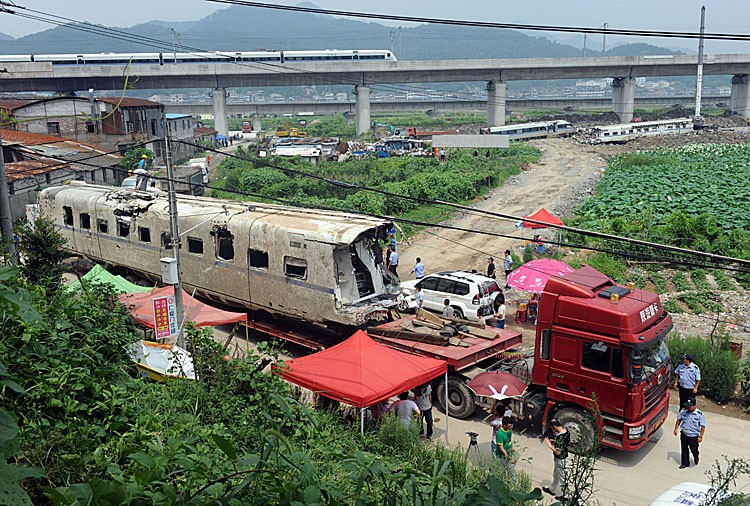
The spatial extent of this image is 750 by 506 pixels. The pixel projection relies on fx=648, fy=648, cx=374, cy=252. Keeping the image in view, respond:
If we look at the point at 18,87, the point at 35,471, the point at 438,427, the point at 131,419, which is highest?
the point at 18,87

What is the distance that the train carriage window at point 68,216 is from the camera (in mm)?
23147

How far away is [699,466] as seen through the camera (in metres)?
11.7

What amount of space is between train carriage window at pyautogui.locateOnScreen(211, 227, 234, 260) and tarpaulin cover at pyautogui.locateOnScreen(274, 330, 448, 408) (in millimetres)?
6547

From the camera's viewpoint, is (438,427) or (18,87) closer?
(438,427)

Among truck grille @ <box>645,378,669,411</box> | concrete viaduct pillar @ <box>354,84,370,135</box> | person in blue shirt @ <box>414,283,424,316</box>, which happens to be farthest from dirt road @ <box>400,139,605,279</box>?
concrete viaduct pillar @ <box>354,84,370,135</box>

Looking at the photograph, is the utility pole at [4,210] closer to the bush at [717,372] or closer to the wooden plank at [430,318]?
the wooden plank at [430,318]

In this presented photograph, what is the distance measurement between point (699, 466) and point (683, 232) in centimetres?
1918

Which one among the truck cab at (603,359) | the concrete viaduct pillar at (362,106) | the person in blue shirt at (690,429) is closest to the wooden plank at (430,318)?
the truck cab at (603,359)

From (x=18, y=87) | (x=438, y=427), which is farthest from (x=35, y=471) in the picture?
(x=18, y=87)

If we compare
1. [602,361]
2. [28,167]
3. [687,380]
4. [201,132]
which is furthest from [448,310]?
[201,132]

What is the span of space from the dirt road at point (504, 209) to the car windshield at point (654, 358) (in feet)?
21.8

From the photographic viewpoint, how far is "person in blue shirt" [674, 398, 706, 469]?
37.2 ft

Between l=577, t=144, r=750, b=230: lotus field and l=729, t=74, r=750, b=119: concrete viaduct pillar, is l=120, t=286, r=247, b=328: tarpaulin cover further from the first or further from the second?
l=729, t=74, r=750, b=119: concrete viaduct pillar

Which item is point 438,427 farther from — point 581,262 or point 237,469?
point 581,262
